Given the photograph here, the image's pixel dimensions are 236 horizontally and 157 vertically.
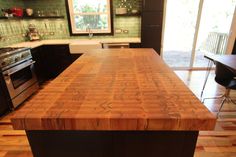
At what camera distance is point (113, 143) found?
0.78 m

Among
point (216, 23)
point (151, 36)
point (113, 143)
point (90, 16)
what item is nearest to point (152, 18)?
point (151, 36)

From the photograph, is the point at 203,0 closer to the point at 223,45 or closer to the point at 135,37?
the point at 223,45

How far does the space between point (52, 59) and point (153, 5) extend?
8.22 feet

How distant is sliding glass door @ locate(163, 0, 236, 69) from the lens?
3.82m

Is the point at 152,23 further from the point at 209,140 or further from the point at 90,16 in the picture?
the point at 209,140

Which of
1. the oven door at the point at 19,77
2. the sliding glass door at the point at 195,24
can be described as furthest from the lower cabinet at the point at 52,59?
the sliding glass door at the point at 195,24

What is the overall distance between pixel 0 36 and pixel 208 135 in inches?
145

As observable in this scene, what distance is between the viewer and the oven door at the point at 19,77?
235cm

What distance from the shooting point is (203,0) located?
142 inches

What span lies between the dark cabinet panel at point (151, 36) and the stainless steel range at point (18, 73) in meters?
2.37

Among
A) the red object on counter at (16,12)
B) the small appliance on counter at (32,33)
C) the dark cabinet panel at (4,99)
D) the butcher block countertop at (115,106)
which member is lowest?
the dark cabinet panel at (4,99)

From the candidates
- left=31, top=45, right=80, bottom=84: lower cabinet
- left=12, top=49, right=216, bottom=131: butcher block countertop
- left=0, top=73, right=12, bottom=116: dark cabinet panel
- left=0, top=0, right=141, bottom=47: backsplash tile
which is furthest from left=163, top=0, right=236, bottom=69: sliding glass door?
left=0, top=73, right=12, bottom=116: dark cabinet panel

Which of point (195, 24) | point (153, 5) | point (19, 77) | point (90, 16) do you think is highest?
point (153, 5)

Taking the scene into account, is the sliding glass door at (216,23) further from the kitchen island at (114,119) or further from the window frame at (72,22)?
the kitchen island at (114,119)
